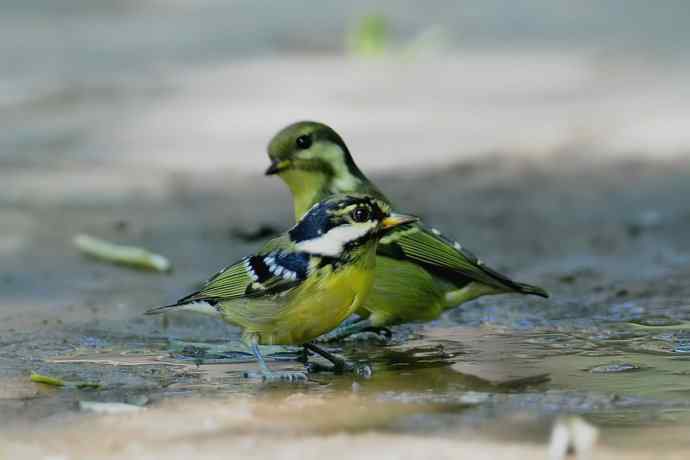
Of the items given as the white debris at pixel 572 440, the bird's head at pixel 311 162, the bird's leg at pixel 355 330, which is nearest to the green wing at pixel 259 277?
the bird's leg at pixel 355 330

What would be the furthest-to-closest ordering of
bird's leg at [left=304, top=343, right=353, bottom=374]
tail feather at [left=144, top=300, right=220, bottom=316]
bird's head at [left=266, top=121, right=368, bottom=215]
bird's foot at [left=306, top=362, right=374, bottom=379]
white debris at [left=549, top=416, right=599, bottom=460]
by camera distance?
bird's head at [left=266, top=121, right=368, bottom=215]
tail feather at [left=144, top=300, right=220, bottom=316]
bird's leg at [left=304, top=343, right=353, bottom=374]
bird's foot at [left=306, top=362, right=374, bottom=379]
white debris at [left=549, top=416, right=599, bottom=460]

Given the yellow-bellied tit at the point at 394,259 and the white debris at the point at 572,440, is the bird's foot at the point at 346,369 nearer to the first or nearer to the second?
the yellow-bellied tit at the point at 394,259

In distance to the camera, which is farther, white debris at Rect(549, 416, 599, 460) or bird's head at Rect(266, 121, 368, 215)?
bird's head at Rect(266, 121, 368, 215)

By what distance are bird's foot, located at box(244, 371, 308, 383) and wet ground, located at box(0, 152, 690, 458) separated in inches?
3.0

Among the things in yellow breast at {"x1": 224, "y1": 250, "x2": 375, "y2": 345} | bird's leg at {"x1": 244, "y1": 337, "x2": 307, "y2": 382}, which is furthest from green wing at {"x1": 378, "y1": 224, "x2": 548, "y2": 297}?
bird's leg at {"x1": 244, "y1": 337, "x2": 307, "y2": 382}

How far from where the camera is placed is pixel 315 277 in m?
6.17

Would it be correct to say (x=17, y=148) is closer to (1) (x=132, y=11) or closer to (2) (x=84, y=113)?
(2) (x=84, y=113)

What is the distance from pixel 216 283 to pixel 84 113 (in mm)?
5838

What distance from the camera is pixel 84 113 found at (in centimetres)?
1209

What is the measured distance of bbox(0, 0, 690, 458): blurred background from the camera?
5582mm

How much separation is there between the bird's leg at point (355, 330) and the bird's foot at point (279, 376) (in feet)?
3.47

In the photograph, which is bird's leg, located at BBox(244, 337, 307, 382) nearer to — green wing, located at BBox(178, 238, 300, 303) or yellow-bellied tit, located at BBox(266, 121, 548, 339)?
green wing, located at BBox(178, 238, 300, 303)

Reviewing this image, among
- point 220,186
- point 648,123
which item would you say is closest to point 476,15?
point 648,123

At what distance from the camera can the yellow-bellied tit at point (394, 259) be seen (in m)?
7.19
